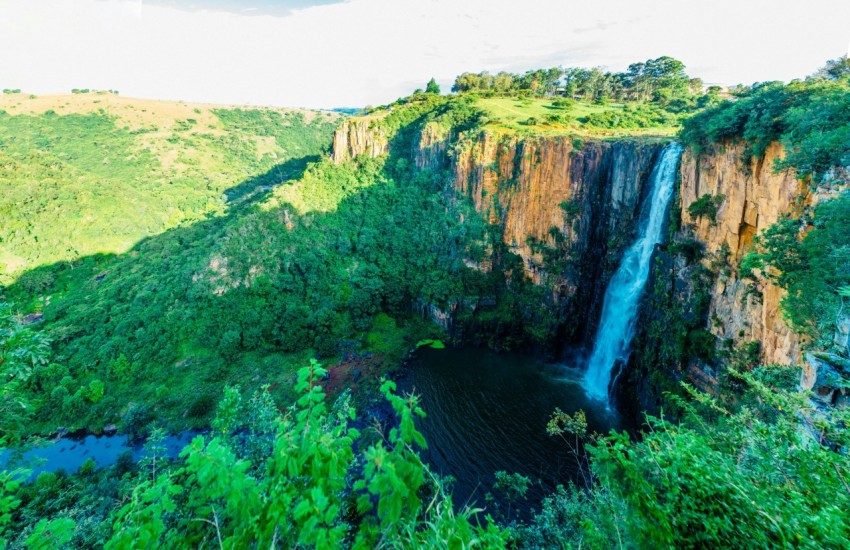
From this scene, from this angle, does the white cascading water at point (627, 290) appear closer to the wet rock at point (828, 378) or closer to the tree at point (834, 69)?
the tree at point (834, 69)

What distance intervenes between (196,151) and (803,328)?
85.7 meters

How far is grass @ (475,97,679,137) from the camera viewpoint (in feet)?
96.4

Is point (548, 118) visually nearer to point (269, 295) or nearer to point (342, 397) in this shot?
point (269, 295)

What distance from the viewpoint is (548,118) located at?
1297 inches

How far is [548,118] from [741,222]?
853 inches

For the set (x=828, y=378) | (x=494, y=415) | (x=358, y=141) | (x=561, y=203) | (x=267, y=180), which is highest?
(x=358, y=141)

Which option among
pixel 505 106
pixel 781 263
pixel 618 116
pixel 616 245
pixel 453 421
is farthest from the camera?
pixel 505 106

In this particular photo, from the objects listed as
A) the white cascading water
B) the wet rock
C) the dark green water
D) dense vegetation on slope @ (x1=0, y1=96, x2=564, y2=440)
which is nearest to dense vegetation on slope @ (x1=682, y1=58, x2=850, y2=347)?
the wet rock

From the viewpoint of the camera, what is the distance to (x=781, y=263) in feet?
38.2

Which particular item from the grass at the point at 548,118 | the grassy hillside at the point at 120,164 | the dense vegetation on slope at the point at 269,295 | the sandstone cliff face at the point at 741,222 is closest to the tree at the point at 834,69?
the grass at the point at 548,118

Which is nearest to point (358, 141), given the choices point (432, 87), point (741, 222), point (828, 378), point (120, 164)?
point (432, 87)

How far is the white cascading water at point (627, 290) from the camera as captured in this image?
67.4 feet

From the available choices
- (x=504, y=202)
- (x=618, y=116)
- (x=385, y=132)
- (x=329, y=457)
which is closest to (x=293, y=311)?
(x=504, y=202)

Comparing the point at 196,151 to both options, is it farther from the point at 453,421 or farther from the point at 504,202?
the point at 453,421
